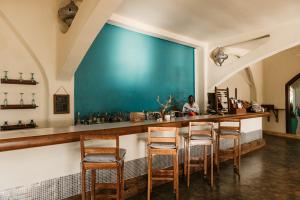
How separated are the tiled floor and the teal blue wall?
6.77ft

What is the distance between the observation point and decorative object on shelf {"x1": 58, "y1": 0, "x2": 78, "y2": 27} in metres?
3.93

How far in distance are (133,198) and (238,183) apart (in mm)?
1878

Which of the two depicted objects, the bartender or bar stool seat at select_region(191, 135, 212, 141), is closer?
bar stool seat at select_region(191, 135, 212, 141)

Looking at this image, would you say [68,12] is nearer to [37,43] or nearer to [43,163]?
[37,43]

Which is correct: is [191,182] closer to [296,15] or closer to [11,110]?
[11,110]

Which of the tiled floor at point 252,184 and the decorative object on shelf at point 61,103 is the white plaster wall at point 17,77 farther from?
the tiled floor at point 252,184

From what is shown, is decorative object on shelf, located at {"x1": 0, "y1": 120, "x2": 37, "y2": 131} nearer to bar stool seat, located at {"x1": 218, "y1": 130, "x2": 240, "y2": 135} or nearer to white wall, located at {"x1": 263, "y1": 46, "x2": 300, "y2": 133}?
bar stool seat, located at {"x1": 218, "y1": 130, "x2": 240, "y2": 135}

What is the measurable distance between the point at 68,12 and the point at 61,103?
1.53m

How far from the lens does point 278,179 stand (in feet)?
14.5

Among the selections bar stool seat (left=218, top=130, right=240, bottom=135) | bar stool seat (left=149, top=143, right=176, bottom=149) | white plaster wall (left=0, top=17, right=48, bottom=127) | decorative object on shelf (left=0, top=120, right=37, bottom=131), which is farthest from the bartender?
decorative object on shelf (left=0, top=120, right=37, bottom=131)

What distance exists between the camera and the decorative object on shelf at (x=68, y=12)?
3932mm

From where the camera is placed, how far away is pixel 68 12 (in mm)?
3938

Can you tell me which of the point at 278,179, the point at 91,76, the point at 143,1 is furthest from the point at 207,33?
the point at 278,179

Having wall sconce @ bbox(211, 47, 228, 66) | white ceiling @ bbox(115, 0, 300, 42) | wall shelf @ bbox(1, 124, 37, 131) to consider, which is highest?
white ceiling @ bbox(115, 0, 300, 42)
